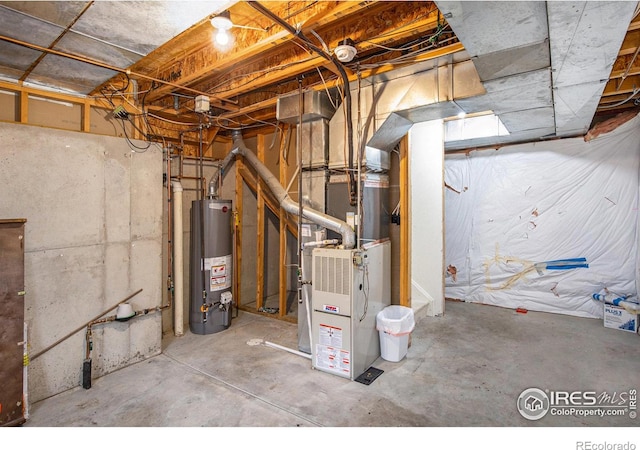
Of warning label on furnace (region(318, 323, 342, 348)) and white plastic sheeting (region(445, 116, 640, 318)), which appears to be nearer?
warning label on furnace (region(318, 323, 342, 348))

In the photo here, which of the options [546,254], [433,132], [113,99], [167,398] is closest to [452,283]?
[546,254]

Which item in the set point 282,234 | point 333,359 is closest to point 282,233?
point 282,234

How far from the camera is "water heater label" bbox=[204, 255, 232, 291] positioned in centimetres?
386

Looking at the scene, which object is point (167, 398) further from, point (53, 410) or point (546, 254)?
point (546, 254)

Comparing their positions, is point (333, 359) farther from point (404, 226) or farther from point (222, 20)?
point (222, 20)

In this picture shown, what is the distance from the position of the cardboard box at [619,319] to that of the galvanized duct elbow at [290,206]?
3.46 meters

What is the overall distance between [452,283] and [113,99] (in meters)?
5.14

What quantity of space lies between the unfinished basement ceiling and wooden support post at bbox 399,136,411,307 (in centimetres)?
65

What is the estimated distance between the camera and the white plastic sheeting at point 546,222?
4125 mm

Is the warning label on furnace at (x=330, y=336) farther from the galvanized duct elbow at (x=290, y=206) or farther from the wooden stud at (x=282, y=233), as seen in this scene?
the wooden stud at (x=282, y=233)

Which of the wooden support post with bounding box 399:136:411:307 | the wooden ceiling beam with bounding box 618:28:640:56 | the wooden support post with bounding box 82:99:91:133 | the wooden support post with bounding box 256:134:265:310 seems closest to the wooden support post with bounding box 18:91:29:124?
the wooden support post with bounding box 82:99:91:133

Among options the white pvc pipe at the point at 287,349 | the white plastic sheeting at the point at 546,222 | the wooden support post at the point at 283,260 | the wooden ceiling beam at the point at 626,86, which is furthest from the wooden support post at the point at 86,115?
the wooden ceiling beam at the point at 626,86

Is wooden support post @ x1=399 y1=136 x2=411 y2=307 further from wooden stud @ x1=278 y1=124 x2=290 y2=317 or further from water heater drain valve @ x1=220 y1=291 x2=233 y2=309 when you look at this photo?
water heater drain valve @ x1=220 y1=291 x2=233 y2=309

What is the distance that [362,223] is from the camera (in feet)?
9.87
